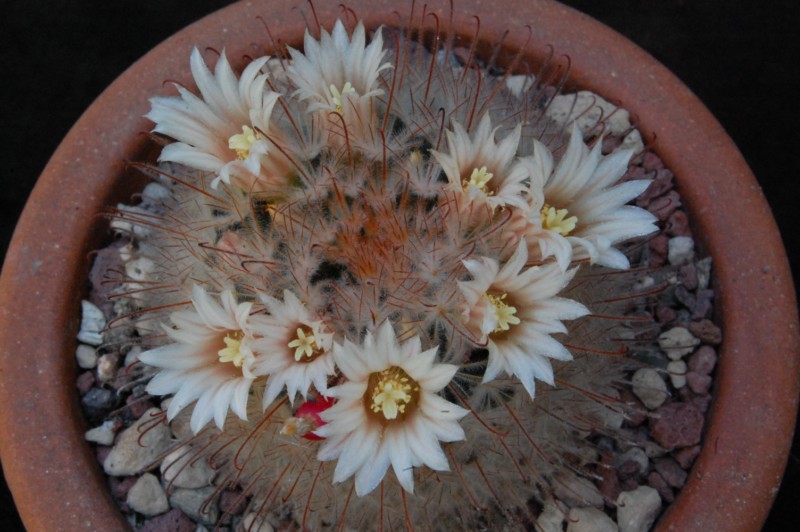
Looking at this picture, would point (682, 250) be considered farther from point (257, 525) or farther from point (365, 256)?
point (257, 525)

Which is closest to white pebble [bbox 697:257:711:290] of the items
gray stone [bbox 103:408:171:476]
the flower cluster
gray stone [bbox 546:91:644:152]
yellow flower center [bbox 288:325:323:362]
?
gray stone [bbox 546:91:644:152]

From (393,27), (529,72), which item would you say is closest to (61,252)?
(393,27)

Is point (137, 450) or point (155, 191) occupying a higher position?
point (155, 191)

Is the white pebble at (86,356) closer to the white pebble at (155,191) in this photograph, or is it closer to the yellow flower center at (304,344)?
the white pebble at (155,191)

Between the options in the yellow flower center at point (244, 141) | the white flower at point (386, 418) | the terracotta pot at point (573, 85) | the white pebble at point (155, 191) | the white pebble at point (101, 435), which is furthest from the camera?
the white pebble at point (155, 191)

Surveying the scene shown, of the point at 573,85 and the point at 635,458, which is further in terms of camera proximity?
the point at 573,85

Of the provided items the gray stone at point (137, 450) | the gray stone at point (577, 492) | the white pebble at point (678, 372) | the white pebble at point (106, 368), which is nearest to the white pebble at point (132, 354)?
the white pebble at point (106, 368)

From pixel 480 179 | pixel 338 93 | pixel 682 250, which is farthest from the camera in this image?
pixel 682 250

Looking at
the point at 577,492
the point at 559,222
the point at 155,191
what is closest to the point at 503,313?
the point at 559,222
